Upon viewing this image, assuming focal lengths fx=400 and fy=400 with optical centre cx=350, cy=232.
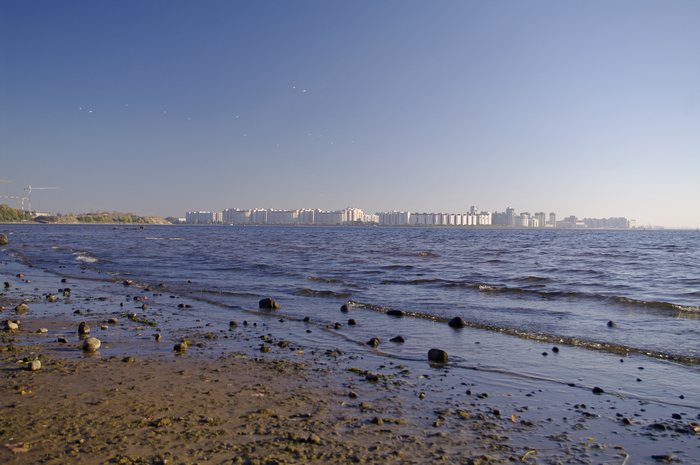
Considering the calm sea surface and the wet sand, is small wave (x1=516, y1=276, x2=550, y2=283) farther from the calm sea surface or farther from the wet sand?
the wet sand

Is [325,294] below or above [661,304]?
below

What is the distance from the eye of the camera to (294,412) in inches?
191

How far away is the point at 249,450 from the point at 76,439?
1761 mm

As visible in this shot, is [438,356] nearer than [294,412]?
No

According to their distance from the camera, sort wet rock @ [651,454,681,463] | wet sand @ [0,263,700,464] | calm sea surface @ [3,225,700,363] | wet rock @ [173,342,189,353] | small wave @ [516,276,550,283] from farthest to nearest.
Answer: small wave @ [516,276,550,283] → calm sea surface @ [3,225,700,363] → wet rock @ [173,342,189,353] → wet rock @ [651,454,681,463] → wet sand @ [0,263,700,464]

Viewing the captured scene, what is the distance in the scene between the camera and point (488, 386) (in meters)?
6.07

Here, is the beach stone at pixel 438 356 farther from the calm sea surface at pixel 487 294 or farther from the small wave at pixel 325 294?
the small wave at pixel 325 294

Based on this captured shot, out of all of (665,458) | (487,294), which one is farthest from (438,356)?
(487,294)

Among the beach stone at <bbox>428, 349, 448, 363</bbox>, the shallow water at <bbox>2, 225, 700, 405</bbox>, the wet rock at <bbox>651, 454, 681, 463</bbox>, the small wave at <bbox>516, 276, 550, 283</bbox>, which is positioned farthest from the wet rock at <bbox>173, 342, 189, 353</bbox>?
the small wave at <bbox>516, 276, 550, 283</bbox>

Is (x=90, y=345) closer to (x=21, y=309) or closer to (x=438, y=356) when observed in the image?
Answer: (x=21, y=309)

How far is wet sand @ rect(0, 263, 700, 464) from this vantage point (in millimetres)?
3945

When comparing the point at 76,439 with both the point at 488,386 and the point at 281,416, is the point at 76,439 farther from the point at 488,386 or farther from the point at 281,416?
the point at 488,386

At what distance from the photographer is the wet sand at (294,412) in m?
3.95

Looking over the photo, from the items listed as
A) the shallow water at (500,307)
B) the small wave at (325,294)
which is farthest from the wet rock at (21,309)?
the small wave at (325,294)
